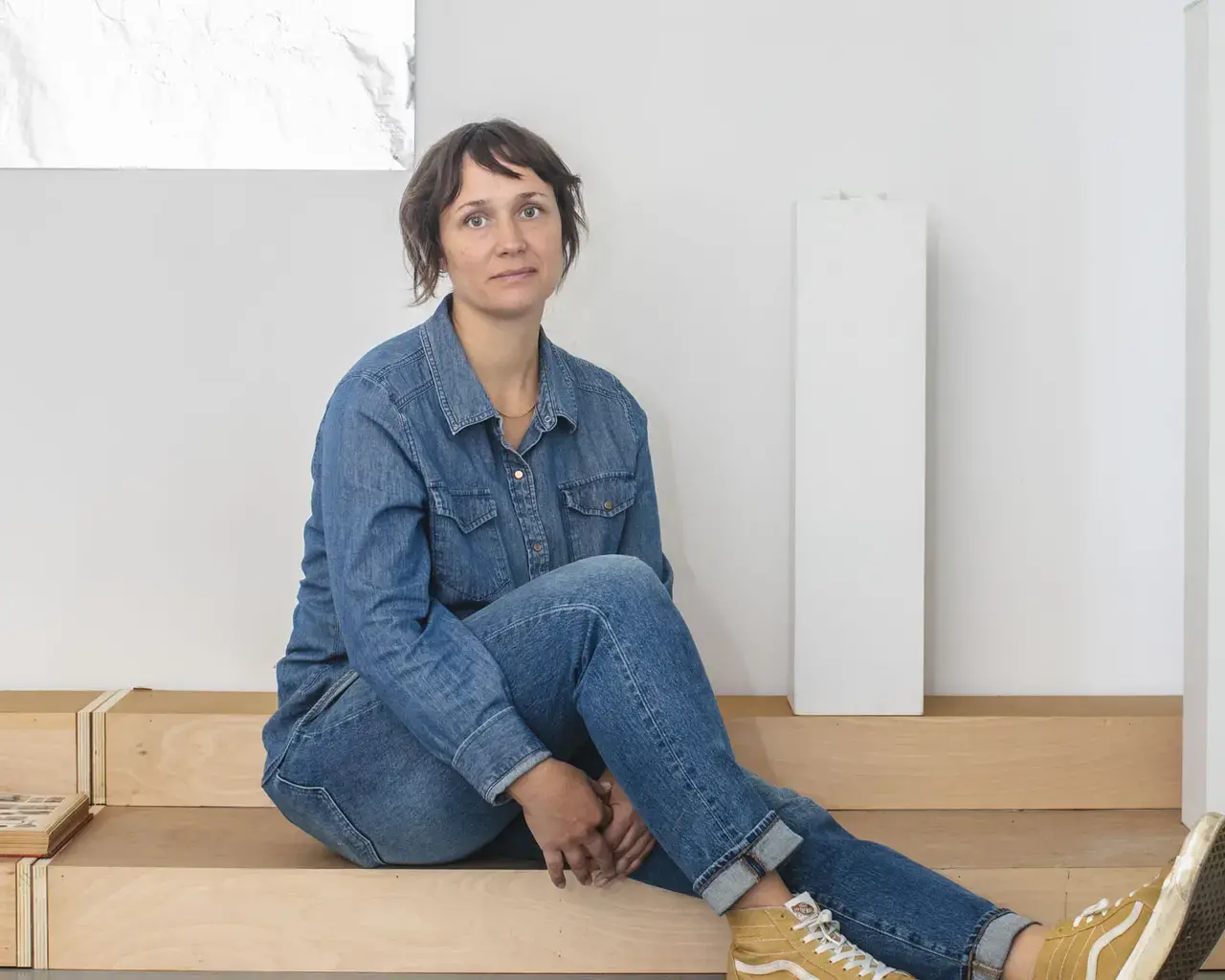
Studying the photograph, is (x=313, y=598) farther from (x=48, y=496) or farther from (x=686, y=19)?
(x=686, y=19)

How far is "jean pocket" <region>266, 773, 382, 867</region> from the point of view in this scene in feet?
4.57

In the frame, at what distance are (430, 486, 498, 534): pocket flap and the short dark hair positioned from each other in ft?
1.04

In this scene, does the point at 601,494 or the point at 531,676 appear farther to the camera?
the point at 601,494

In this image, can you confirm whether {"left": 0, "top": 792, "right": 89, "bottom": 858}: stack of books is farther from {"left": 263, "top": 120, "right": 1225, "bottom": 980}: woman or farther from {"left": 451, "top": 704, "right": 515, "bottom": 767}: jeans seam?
{"left": 451, "top": 704, "right": 515, "bottom": 767}: jeans seam

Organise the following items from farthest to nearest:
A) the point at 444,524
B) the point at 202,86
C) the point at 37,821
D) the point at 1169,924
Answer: the point at 202,86, the point at 37,821, the point at 444,524, the point at 1169,924

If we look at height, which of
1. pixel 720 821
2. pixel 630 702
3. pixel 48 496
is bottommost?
pixel 720 821

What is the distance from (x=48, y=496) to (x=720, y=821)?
1.36m

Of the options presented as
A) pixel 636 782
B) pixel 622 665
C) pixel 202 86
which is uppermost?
pixel 202 86

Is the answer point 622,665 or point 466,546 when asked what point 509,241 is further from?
point 622,665

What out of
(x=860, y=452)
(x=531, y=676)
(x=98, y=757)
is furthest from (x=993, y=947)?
(x=98, y=757)

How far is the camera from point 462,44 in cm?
199

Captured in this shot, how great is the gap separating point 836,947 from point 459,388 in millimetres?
758

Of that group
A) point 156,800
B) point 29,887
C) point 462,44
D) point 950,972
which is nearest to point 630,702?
point 950,972

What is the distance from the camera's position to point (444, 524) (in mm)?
1444
